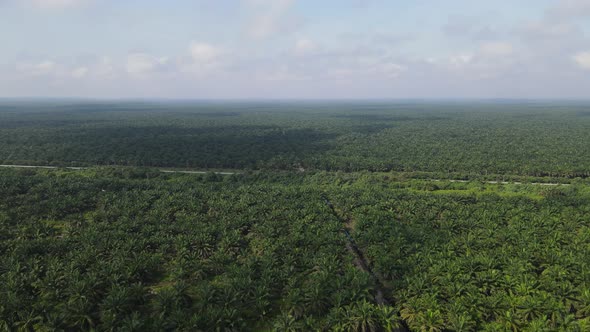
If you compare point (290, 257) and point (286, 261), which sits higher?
point (290, 257)

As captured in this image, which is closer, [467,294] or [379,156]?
[467,294]

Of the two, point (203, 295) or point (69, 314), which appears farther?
point (203, 295)

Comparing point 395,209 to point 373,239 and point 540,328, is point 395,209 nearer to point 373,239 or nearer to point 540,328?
point 373,239

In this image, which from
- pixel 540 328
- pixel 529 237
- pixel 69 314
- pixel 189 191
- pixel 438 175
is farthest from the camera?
pixel 438 175

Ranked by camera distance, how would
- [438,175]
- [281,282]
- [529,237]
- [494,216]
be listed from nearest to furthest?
[281,282]
[529,237]
[494,216]
[438,175]

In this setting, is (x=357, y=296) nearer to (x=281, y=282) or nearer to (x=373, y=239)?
(x=281, y=282)

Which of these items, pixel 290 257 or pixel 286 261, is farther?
pixel 290 257

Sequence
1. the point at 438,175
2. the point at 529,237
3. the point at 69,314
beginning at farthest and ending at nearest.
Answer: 1. the point at 438,175
2. the point at 529,237
3. the point at 69,314

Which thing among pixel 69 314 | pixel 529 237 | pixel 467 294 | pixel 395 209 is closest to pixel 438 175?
pixel 395 209

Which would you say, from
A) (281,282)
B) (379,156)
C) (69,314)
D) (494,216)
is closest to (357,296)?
(281,282)
